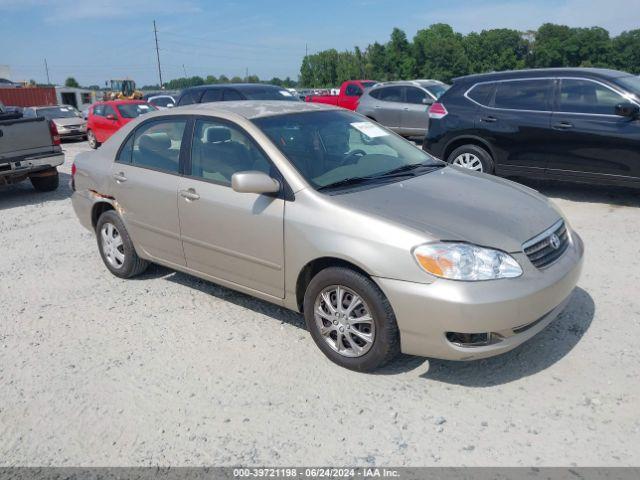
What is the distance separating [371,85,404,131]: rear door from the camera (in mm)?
14203

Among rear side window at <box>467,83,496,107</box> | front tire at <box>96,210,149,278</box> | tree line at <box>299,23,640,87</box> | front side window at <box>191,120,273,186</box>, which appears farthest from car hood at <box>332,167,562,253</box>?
tree line at <box>299,23,640,87</box>

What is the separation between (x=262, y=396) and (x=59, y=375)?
4.72 ft

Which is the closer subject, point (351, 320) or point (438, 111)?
point (351, 320)

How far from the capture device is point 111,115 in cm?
1612

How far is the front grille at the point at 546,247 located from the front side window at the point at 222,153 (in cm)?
177

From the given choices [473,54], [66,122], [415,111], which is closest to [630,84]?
[415,111]

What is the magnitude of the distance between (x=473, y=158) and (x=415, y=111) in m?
6.11

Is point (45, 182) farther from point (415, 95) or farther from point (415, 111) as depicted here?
point (415, 95)

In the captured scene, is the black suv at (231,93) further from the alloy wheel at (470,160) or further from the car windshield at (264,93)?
the alloy wheel at (470,160)

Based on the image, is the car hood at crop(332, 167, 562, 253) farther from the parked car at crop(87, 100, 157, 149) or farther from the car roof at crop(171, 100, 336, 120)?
the parked car at crop(87, 100, 157, 149)

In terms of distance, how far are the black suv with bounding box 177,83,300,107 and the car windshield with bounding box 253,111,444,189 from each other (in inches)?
301

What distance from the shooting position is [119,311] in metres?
4.59

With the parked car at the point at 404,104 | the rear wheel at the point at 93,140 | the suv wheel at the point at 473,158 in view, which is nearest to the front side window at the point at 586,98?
the suv wheel at the point at 473,158

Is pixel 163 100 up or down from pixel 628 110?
down
